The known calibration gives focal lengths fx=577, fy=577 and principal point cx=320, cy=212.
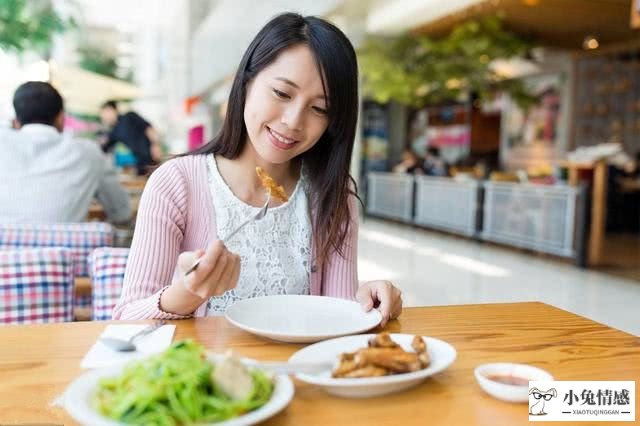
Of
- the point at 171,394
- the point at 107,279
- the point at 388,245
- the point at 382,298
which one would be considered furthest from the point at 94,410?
the point at 388,245

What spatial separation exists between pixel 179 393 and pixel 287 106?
2.62 feet

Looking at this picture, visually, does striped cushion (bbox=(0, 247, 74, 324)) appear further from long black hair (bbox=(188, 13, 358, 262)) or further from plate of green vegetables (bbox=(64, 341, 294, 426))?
plate of green vegetables (bbox=(64, 341, 294, 426))

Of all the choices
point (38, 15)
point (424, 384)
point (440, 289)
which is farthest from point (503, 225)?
point (424, 384)

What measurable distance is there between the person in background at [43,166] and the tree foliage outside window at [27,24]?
2.64 m

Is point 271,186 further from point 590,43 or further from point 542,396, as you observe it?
point 590,43

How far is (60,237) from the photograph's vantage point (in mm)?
2213

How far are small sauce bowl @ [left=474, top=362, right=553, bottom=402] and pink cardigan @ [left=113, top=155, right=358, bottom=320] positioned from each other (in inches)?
24.1

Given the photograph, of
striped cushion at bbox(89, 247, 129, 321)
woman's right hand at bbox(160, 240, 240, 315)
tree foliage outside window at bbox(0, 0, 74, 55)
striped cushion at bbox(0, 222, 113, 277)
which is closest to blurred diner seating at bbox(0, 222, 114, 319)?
striped cushion at bbox(0, 222, 113, 277)

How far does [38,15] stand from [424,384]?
223 inches

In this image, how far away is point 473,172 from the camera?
9.09 m

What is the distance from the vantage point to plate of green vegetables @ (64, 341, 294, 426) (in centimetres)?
62

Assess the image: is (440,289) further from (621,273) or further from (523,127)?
(523,127)

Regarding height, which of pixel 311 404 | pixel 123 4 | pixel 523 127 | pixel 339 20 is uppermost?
pixel 123 4

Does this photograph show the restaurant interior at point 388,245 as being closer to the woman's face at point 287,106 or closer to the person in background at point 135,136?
the person in background at point 135,136
